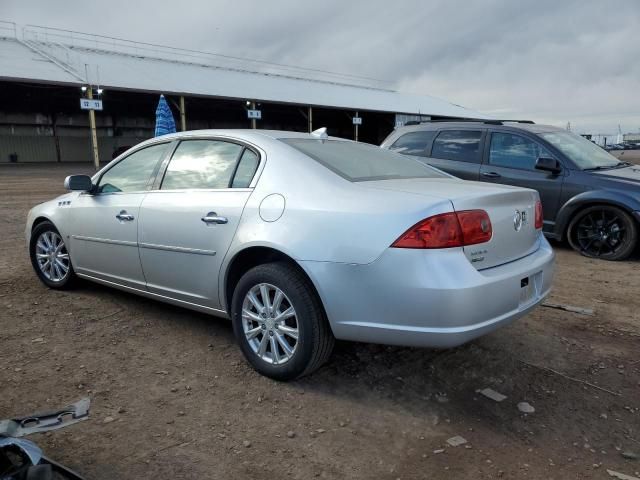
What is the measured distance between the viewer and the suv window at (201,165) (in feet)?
11.5

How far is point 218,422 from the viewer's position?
2.69 meters

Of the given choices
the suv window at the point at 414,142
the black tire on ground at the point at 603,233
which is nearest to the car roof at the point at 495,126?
the suv window at the point at 414,142

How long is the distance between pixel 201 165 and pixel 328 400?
6.15ft

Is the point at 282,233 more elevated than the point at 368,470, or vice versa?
the point at 282,233

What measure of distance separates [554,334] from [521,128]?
4094mm

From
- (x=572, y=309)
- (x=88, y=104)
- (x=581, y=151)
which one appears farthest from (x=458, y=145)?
(x=88, y=104)

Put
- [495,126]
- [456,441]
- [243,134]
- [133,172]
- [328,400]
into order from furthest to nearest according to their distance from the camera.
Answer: [495,126]
[133,172]
[243,134]
[328,400]
[456,441]

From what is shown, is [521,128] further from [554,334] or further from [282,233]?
[282,233]

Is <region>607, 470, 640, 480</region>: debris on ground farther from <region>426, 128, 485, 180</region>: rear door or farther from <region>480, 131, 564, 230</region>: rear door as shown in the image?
<region>426, 128, 485, 180</region>: rear door

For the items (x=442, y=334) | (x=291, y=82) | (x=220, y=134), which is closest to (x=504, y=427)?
(x=442, y=334)

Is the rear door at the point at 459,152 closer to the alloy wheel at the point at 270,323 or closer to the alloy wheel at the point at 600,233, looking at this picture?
the alloy wheel at the point at 600,233

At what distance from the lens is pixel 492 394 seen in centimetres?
299

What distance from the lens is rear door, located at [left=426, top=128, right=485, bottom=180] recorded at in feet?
24.0

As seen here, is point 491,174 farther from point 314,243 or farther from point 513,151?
point 314,243
